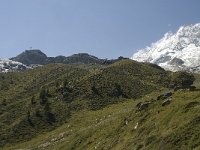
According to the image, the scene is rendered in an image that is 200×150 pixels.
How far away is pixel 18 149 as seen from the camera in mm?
134500

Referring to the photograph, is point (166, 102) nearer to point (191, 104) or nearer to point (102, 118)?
point (191, 104)

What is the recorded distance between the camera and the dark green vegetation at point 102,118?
191ft

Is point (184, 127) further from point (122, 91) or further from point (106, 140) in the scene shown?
point (122, 91)

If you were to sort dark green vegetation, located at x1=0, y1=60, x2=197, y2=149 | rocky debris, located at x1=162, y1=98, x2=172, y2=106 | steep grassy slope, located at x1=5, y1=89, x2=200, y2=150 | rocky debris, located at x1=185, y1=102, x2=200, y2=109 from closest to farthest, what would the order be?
steep grassy slope, located at x1=5, y1=89, x2=200, y2=150
dark green vegetation, located at x1=0, y1=60, x2=197, y2=149
rocky debris, located at x1=185, y1=102, x2=200, y2=109
rocky debris, located at x1=162, y1=98, x2=172, y2=106

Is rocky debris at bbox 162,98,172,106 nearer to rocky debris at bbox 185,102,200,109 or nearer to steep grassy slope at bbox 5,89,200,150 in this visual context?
steep grassy slope at bbox 5,89,200,150

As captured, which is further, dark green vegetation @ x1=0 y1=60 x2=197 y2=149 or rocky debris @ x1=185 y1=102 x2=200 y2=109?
rocky debris @ x1=185 y1=102 x2=200 y2=109

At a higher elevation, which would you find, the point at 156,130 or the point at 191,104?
the point at 191,104

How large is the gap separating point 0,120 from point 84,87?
42.0 metres

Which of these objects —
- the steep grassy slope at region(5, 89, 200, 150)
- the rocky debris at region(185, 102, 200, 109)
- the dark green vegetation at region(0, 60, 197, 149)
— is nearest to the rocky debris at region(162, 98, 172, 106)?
the dark green vegetation at region(0, 60, 197, 149)

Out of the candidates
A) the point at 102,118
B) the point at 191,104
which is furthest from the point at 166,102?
the point at 102,118

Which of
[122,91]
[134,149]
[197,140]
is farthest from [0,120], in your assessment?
[197,140]

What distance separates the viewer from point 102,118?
135 meters

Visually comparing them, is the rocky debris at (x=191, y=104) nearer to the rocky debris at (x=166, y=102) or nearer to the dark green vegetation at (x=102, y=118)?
the dark green vegetation at (x=102, y=118)

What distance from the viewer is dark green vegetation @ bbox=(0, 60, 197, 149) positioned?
58.1m
